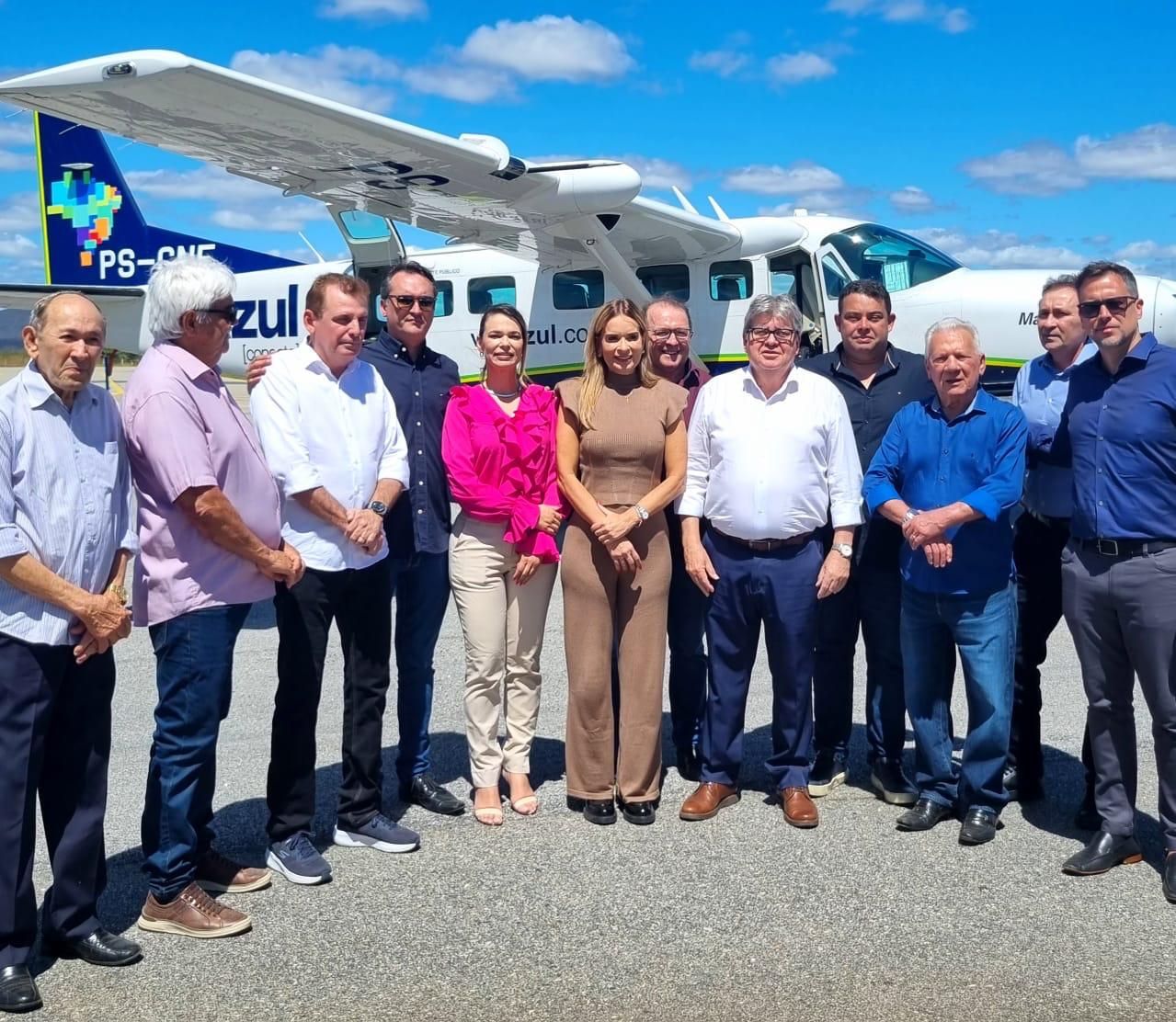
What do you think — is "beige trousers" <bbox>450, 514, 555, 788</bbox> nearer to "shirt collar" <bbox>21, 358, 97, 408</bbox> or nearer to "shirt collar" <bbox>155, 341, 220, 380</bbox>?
"shirt collar" <bbox>155, 341, 220, 380</bbox>

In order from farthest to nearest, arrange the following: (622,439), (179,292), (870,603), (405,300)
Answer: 1. (870,603)
2. (405,300)
3. (622,439)
4. (179,292)

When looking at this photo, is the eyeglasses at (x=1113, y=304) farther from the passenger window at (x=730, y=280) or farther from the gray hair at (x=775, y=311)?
the passenger window at (x=730, y=280)

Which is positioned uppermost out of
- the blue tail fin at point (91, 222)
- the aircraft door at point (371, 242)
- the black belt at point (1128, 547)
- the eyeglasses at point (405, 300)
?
the blue tail fin at point (91, 222)

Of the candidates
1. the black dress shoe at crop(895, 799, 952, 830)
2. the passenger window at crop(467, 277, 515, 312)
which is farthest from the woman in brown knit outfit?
the passenger window at crop(467, 277, 515, 312)

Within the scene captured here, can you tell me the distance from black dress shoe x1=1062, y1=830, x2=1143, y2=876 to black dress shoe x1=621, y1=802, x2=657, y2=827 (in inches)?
59.9

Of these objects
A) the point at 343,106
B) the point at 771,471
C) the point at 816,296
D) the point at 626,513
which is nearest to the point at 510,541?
the point at 626,513

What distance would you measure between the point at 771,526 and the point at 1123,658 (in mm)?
1341

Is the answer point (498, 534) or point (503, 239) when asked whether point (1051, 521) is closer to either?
point (498, 534)

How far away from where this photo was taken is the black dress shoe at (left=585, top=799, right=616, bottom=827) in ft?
14.2

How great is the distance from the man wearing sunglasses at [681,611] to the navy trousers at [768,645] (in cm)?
27

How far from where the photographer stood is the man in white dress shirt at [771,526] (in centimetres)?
425

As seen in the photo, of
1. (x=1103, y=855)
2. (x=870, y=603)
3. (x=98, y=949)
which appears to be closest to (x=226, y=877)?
(x=98, y=949)

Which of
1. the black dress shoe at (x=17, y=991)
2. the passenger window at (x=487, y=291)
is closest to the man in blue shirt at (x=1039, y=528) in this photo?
the black dress shoe at (x=17, y=991)

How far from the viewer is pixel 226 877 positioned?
12.2ft
